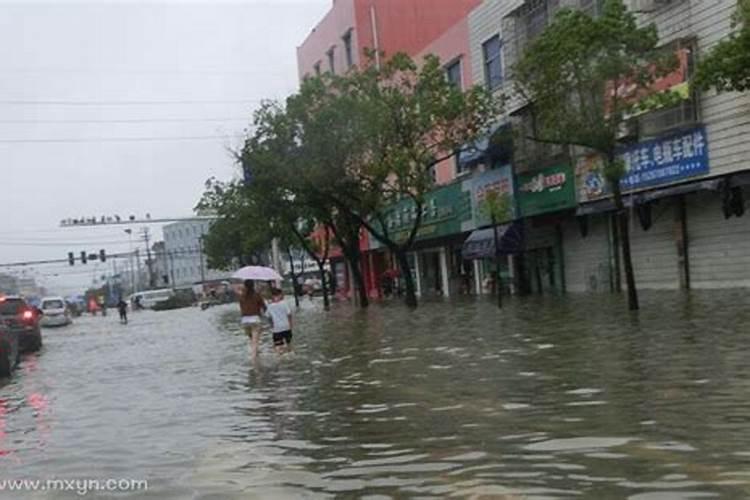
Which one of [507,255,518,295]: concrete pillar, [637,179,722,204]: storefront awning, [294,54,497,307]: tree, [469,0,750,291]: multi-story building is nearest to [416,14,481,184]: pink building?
[469,0,750,291]: multi-story building

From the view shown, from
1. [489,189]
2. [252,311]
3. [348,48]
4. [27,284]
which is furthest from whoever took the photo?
[27,284]

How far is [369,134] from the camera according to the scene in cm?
3058

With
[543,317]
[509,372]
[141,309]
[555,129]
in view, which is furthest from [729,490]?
[141,309]

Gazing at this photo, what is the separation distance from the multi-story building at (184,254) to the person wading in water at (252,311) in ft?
384

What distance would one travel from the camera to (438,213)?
41.6 meters

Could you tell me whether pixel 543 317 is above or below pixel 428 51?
below

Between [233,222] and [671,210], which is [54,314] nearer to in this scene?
[233,222]

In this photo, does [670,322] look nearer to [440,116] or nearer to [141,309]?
[440,116]

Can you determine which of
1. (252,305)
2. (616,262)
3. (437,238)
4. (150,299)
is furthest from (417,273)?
(150,299)

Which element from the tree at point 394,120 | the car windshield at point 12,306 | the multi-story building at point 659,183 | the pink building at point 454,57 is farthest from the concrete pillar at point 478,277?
the car windshield at point 12,306

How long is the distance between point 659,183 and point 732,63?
39.1 feet

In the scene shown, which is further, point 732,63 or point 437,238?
point 437,238

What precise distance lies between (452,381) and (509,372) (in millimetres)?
854

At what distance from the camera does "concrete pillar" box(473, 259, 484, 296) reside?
132ft
